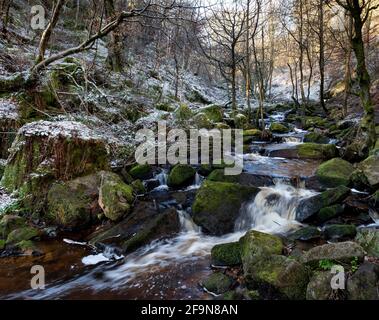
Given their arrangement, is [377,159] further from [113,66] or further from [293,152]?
[113,66]

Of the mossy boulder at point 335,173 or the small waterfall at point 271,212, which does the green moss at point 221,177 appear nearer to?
the small waterfall at point 271,212

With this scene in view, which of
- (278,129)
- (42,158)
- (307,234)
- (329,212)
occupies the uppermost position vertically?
(278,129)

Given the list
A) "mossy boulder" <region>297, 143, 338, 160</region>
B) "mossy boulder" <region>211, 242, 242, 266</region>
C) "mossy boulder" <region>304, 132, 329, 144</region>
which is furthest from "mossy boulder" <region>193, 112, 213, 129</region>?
"mossy boulder" <region>211, 242, 242, 266</region>

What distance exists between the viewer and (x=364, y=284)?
12.0ft

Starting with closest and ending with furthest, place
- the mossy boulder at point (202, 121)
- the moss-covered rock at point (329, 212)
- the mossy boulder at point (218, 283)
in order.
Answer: the mossy boulder at point (218, 283)
the moss-covered rock at point (329, 212)
the mossy boulder at point (202, 121)

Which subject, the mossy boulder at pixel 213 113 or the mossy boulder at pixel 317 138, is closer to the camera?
the mossy boulder at pixel 317 138

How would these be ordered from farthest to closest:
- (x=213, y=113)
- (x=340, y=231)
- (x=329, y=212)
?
(x=213, y=113) < (x=329, y=212) < (x=340, y=231)

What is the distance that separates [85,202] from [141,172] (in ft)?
7.77

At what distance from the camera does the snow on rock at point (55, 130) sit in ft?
25.3

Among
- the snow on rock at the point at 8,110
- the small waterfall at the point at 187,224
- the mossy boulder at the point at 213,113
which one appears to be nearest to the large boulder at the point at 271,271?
the small waterfall at the point at 187,224

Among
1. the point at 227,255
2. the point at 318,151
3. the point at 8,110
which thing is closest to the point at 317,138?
the point at 318,151

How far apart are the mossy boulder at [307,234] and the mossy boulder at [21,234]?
5.07 m

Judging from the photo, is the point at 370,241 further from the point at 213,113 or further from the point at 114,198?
the point at 213,113
